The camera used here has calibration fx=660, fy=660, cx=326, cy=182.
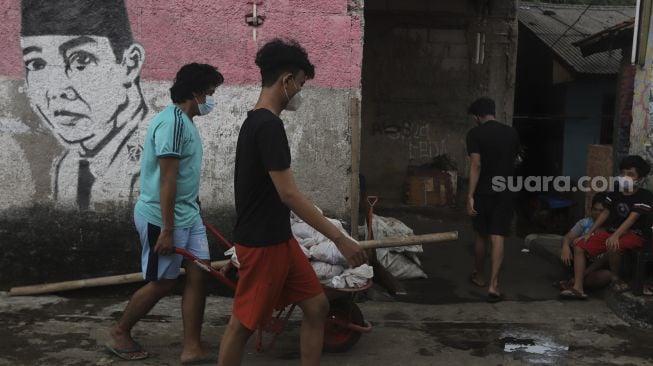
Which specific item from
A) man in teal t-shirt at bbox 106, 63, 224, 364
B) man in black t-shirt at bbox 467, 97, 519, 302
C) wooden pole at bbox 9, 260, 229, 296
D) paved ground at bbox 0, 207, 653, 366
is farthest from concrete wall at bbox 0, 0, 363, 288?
man in black t-shirt at bbox 467, 97, 519, 302

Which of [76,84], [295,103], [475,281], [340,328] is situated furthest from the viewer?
[475,281]

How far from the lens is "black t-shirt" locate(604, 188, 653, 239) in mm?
5414

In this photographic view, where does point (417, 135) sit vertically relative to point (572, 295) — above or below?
above

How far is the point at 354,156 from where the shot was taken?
541 centimetres

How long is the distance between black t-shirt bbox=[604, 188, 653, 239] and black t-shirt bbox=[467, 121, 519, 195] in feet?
3.07

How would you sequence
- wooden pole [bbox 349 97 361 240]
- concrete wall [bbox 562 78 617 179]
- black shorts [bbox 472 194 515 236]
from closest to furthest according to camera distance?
1. wooden pole [bbox 349 97 361 240]
2. black shorts [bbox 472 194 515 236]
3. concrete wall [bbox 562 78 617 179]

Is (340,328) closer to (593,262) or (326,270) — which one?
(326,270)

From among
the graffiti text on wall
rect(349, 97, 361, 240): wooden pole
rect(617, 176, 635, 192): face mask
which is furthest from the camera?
the graffiti text on wall

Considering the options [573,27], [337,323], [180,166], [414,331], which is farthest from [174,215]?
[573,27]

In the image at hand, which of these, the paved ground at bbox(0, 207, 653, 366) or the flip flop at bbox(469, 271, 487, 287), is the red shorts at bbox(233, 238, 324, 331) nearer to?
the paved ground at bbox(0, 207, 653, 366)

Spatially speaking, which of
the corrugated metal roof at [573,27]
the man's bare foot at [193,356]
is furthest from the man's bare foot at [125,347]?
the corrugated metal roof at [573,27]

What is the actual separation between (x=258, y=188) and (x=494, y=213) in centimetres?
340

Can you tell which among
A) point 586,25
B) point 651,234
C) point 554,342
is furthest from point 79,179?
point 586,25

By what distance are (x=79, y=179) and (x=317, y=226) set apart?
308 cm
